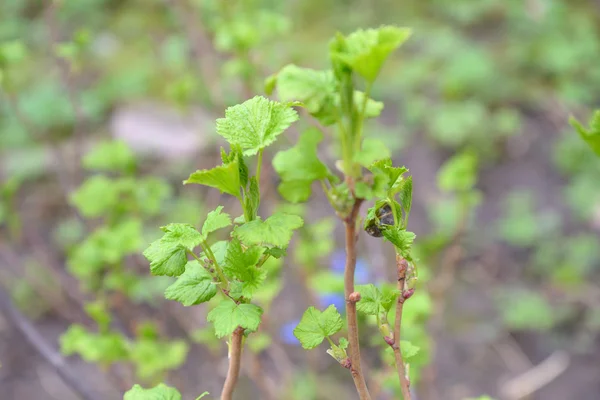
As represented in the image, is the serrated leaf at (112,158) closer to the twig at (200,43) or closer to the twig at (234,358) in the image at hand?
the twig at (200,43)

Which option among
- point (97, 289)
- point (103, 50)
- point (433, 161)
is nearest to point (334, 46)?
point (97, 289)

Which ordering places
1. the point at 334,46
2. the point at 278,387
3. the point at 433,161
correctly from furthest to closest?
the point at 433,161, the point at 278,387, the point at 334,46

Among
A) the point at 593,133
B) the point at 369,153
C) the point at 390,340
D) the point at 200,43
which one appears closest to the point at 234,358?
the point at 390,340

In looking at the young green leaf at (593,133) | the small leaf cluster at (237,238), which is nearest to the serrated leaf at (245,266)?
the small leaf cluster at (237,238)

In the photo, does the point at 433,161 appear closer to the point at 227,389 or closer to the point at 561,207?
the point at 561,207

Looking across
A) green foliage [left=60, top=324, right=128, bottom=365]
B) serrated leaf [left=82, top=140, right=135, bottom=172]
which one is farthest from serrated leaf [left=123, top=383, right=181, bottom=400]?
serrated leaf [left=82, top=140, right=135, bottom=172]

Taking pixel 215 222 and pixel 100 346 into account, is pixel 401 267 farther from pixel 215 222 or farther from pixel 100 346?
pixel 100 346

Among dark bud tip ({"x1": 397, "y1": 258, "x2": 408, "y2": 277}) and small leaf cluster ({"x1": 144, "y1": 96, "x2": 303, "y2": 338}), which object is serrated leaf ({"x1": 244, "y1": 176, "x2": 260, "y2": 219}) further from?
dark bud tip ({"x1": 397, "y1": 258, "x2": 408, "y2": 277})
